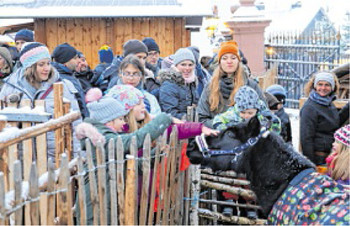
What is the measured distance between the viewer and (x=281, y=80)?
17297 mm

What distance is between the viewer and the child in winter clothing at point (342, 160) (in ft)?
14.2

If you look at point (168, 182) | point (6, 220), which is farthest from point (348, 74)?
point (6, 220)

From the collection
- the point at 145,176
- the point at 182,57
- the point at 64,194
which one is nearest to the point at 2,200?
the point at 64,194

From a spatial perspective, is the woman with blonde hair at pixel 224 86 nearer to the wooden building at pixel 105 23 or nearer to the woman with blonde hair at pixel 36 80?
the woman with blonde hair at pixel 36 80

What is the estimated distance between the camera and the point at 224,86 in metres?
6.17

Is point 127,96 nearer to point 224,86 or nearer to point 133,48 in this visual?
point 224,86

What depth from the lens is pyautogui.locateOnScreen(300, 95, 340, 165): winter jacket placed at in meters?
6.63

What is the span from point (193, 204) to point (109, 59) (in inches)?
159

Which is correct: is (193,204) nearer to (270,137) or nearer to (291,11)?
(270,137)

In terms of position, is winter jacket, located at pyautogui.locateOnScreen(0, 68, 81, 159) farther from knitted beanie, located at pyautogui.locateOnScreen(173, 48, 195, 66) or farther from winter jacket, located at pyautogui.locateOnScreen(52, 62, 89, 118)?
knitted beanie, located at pyautogui.locateOnScreen(173, 48, 195, 66)

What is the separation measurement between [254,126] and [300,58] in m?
13.4

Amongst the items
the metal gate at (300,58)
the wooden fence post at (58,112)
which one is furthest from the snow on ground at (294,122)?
the wooden fence post at (58,112)

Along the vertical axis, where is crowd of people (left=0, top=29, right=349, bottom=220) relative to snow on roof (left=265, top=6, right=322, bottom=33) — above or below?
below

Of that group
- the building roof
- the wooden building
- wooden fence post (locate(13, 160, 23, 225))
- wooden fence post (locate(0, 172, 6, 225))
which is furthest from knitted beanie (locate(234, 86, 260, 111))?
the wooden building
